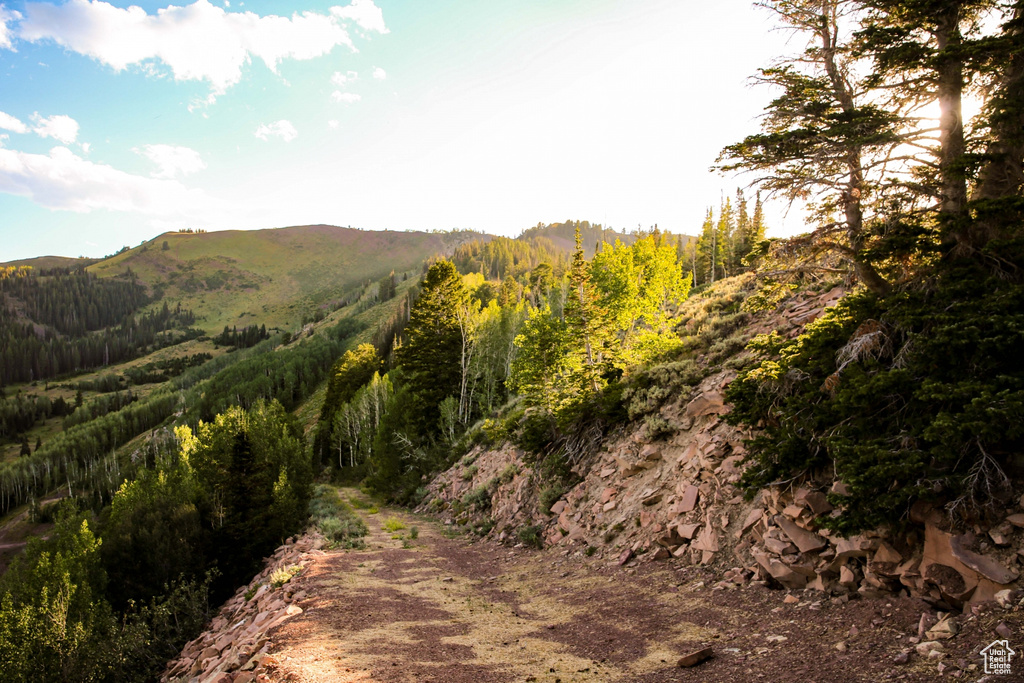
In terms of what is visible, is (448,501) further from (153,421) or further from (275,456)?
(153,421)

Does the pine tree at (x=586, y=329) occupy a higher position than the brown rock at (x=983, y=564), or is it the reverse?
the pine tree at (x=586, y=329)

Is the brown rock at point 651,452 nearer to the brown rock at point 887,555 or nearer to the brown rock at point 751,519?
the brown rock at point 751,519

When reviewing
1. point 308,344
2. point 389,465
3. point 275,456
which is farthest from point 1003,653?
point 308,344

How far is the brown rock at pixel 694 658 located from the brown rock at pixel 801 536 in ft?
9.66

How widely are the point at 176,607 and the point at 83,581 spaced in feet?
29.4

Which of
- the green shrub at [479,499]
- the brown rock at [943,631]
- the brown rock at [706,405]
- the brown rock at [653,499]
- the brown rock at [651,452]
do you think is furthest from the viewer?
the green shrub at [479,499]

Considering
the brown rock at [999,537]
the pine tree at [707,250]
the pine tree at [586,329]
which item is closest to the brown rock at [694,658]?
the brown rock at [999,537]

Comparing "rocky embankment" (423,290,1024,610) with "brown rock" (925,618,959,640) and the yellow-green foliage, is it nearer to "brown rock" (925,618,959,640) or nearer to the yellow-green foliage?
"brown rock" (925,618,959,640)

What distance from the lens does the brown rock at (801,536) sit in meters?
8.18

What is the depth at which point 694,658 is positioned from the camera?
6.39 metres

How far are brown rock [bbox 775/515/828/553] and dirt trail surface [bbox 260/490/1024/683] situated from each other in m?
0.77

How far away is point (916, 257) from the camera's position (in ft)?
29.4

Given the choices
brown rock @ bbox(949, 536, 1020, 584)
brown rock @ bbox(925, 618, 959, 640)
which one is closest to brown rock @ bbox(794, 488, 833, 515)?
brown rock @ bbox(949, 536, 1020, 584)

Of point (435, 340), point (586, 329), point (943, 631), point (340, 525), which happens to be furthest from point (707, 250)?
point (943, 631)
